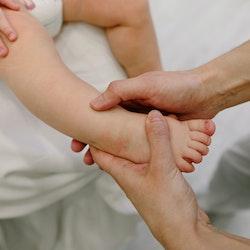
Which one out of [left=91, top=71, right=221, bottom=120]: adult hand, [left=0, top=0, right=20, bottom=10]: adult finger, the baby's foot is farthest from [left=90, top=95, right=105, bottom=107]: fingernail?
[left=0, top=0, right=20, bottom=10]: adult finger

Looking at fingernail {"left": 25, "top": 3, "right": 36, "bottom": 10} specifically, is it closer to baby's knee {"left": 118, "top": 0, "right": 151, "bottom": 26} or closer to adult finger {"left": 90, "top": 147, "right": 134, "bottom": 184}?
baby's knee {"left": 118, "top": 0, "right": 151, "bottom": 26}

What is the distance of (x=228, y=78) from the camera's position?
103 centimetres

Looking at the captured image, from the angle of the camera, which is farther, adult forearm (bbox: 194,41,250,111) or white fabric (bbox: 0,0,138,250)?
adult forearm (bbox: 194,41,250,111)

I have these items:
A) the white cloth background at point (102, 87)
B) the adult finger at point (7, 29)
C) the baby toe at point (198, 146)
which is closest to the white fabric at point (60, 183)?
the white cloth background at point (102, 87)

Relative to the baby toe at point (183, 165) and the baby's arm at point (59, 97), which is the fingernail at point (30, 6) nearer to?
the baby's arm at point (59, 97)

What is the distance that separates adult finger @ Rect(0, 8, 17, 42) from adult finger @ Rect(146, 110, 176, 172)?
0.91 feet

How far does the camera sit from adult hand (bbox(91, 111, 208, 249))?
0.81m

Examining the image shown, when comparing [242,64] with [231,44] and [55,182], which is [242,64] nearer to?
[231,44]

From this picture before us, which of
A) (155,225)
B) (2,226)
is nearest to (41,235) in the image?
(2,226)

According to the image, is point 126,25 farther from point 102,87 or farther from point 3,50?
point 3,50

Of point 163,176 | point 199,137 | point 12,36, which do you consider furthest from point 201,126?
point 12,36

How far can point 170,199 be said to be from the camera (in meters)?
0.81

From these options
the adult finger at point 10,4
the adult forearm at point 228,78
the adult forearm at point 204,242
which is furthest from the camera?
the adult forearm at point 228,78

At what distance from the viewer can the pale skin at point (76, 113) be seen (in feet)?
2.82
